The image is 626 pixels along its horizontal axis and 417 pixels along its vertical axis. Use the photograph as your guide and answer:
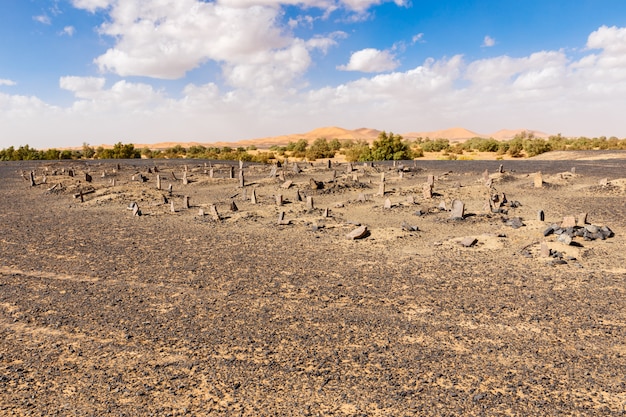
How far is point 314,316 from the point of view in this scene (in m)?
6.91

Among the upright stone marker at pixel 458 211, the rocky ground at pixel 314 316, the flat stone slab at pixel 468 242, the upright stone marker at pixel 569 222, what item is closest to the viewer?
the rocky ground at pixel 314 316

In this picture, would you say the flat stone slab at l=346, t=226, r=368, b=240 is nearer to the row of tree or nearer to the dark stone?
the dark stone

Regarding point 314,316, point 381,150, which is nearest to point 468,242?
point 314,316

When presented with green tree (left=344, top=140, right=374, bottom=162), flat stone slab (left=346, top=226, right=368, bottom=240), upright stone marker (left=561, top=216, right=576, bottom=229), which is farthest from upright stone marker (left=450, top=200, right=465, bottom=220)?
green tree (left=344, top=140, right=374, bottom=162)

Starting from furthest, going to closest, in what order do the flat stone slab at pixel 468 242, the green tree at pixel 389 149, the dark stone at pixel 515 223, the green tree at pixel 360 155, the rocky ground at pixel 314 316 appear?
the green tree at pixel 360 155
the green tree at pixel 389 149
the dark stone at pixel 515 223
the flat stone slab at pixel 468 242
the rocky ground at pixel 314 316

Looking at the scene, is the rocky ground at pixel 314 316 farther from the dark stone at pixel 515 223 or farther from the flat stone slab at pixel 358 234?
the flat stone slab at pixel 358 234

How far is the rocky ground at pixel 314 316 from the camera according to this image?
484 cm

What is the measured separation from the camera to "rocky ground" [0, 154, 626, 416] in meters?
4.84

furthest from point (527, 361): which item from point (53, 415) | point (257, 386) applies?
point (53, 415)

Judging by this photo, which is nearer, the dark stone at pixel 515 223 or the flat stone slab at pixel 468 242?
the flat stone slab at pixel 468 242

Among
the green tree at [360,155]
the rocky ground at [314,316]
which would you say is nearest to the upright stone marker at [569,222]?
the rocky ground at [314,316]

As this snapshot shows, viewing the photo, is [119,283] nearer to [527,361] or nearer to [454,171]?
[527,361]

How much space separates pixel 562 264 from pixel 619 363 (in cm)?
426

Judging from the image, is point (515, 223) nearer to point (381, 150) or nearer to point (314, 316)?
point (314, 316)
